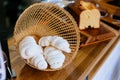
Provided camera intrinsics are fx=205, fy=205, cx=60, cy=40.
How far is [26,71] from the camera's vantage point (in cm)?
78

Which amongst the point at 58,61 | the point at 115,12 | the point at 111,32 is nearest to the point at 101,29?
the point at 111,32

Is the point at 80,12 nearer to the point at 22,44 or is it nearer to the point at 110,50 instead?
the point at 110,50

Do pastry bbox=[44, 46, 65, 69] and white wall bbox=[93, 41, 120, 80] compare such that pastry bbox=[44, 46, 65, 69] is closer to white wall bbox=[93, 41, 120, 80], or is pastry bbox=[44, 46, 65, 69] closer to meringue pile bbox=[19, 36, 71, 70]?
meringue pile bbox=[19, 36, 71, 70]

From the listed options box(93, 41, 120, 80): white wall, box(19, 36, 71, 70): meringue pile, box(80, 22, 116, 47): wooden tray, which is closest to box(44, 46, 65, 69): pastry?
box(19, 36, 71, 70): meringue pile

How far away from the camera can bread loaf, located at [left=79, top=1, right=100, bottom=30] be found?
0.95 meters

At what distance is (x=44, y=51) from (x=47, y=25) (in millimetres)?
145

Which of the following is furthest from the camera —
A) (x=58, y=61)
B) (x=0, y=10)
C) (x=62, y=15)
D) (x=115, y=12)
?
(x=115, y=12)

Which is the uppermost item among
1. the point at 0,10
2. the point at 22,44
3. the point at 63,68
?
the point at 0,10

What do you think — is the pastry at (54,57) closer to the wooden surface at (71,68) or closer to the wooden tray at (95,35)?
the wooden surface at (71,68)

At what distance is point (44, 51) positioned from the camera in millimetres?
753

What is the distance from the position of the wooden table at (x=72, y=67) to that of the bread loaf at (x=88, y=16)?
0.12m

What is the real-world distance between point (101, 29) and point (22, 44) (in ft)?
1.44

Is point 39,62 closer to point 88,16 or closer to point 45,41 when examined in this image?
point 45,41

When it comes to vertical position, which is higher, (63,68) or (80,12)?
(80,12)
